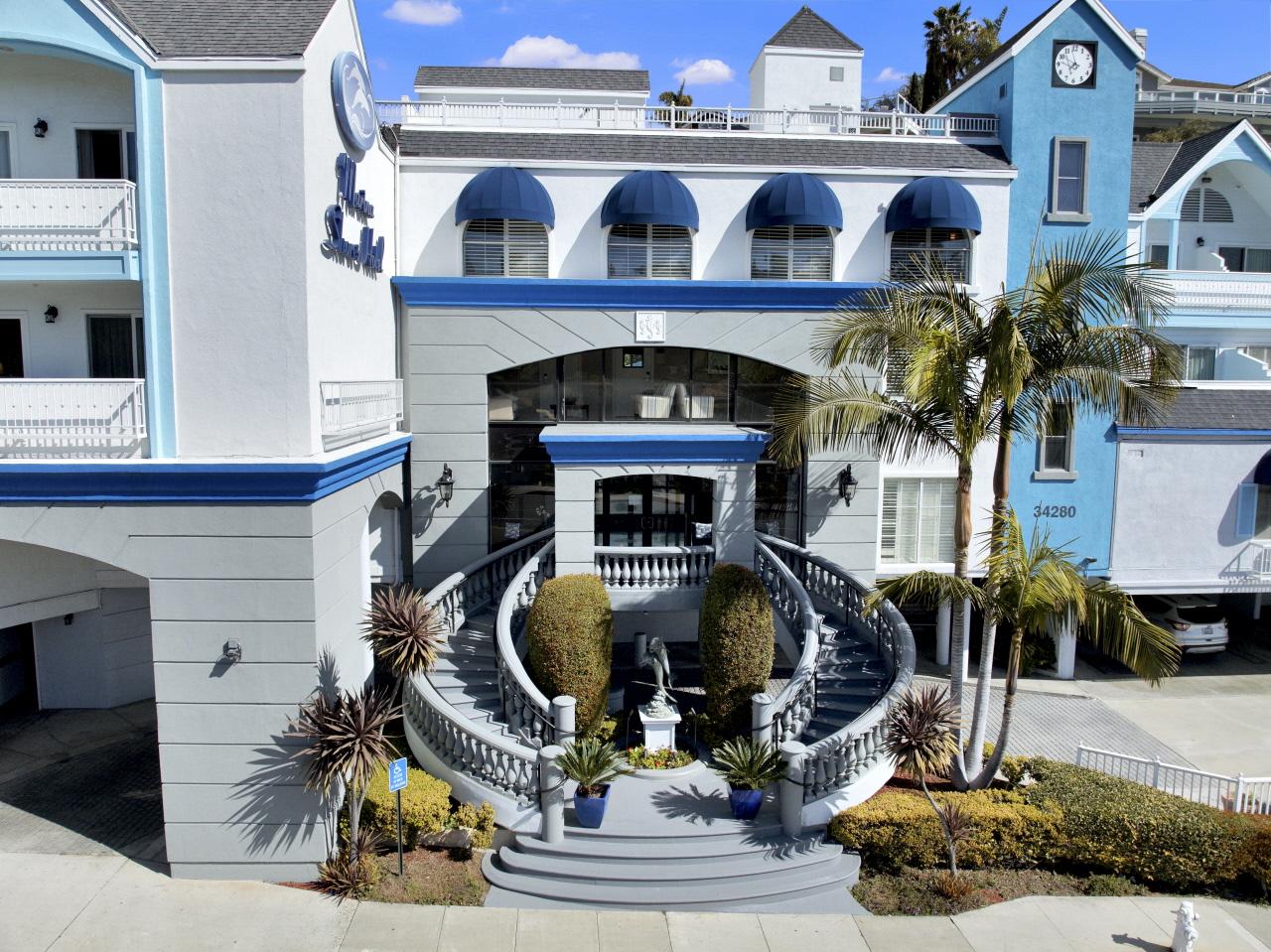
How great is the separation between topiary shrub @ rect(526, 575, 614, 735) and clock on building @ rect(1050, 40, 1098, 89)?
16572 mm

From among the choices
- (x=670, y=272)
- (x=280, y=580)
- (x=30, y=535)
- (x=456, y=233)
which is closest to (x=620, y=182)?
(x=670, y=272)

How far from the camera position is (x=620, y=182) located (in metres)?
20.1

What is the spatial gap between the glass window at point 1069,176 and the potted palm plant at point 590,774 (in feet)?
54.5

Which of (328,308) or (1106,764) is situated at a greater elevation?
(328,308)

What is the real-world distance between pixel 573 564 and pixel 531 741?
4091 millimetres

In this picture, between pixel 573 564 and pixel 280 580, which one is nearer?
pixel 280 580

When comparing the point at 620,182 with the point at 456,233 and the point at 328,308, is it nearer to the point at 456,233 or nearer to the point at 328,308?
the point at 456,233

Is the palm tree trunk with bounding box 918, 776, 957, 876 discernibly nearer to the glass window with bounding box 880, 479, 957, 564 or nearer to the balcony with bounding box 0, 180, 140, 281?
the glass window with bounding box 880, 479, 957, 564

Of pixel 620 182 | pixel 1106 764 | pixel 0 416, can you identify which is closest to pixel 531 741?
pixel 0 416

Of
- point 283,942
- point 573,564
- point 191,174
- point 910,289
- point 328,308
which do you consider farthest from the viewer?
point 573,564

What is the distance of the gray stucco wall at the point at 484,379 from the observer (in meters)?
20.0

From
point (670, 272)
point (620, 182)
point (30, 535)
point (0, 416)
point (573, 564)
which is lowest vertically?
point (573, 564)

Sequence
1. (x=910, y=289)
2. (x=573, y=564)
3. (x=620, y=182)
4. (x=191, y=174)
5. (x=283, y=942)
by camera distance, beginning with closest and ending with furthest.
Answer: (x=283, y=942) < (x=191, y=174) < (x=910, y=289) < (x=573, y=564) < (x=620, y=182)

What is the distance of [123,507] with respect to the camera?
13070 mm
